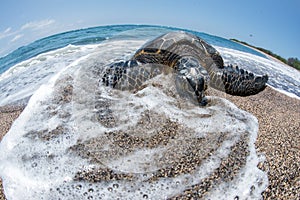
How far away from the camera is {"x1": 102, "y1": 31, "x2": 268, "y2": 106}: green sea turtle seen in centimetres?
298

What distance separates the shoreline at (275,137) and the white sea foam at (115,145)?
0.25ft

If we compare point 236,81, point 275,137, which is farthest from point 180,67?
point 275,137

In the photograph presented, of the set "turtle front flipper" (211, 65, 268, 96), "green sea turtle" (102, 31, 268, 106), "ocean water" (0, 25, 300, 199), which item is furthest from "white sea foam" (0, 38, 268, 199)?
"turtle front flipper" (211, 65, 268, 96)

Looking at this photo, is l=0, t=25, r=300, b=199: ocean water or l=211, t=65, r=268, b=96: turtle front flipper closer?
l=0, t=25, r=300, b=199: ocean water

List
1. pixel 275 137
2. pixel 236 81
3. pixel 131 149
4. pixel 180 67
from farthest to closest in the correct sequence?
pixel 236 81 < pixel 180 67 < pixel 275 137 < pixel 131 149

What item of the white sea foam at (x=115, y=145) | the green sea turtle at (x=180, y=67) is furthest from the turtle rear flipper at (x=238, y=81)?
the white sea foam at (x=115, y=145)

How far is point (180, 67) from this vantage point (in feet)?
9.05

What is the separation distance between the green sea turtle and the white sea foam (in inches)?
7.1

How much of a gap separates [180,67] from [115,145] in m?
1.29

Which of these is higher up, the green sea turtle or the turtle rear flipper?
the green sea turtle

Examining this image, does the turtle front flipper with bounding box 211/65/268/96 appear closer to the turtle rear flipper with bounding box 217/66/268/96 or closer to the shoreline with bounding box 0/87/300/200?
the turtle rear flipper with bounding box 217/66/268/96

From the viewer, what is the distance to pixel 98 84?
3188 mm

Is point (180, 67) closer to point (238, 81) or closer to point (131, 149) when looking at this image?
point (238, 81)

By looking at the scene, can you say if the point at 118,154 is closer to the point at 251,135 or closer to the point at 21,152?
the point at 21,152
